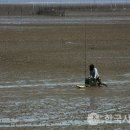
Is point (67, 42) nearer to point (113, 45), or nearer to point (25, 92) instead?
point (113, 45)

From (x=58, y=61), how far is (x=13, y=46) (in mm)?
7907

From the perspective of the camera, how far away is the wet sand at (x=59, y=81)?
1698 centimetres

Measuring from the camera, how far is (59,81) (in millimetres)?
24484

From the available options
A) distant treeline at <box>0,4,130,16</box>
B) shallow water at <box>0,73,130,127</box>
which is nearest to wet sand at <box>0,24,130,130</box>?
shallow water at <box>0,73,130,127</box>

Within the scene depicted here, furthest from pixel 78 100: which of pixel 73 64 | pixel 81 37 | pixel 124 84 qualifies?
pixel 81 37

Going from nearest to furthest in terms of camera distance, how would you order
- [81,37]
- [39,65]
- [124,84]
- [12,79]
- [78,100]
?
1. [78,100]
2. [124,84]
3. [12,79]
4. [39,65]
5. [81,37]

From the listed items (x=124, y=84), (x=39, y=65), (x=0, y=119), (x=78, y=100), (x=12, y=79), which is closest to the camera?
(x=0, y=119)

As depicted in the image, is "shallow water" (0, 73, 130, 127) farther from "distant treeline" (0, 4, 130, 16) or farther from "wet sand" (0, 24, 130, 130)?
"distant treeline" (0, 4, 130, 16)

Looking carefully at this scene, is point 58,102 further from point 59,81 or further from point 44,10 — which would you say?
point 44,10

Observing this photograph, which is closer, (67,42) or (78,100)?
(78,100)

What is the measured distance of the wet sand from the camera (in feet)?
55.7

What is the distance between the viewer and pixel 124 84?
77.8 ft

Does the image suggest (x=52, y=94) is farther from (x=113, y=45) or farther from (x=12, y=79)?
(x=113, y=45)

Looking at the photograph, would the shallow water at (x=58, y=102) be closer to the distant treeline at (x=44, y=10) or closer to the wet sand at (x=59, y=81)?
the wet sand at (x=59, y=81)
